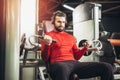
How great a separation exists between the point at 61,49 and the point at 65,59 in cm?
10

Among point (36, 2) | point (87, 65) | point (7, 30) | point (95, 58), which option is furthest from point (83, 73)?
point (36, 2)

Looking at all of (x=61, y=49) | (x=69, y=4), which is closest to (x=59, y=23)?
(x=61, y=49)

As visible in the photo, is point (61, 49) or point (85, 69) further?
point (61, 49)

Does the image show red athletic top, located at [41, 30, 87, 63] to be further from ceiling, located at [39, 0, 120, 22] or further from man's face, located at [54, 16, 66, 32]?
ceiling, located at [39, 0, 120, 22]

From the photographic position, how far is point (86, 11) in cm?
317

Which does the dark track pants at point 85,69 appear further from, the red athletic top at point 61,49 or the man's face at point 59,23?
the man's face at point 59,23

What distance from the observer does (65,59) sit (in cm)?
215

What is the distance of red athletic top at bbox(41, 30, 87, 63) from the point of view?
6.73 feet

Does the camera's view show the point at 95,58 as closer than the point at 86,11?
Yes

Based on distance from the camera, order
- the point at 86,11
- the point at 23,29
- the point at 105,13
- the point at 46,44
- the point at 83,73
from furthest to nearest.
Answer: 1. the point at 105,13
2. the point at 23,29
3. the point at 86,11
4. the point at 83,73
5. the point at 46,44

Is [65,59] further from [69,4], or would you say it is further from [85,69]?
[69,4]

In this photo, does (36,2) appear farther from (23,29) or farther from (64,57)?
(64,57)

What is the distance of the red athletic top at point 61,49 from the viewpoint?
6.73 feet

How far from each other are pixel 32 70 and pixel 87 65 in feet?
3.44
